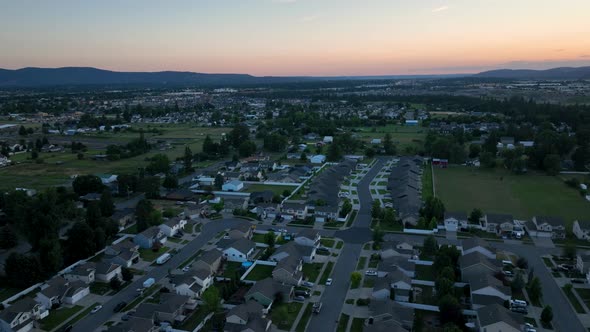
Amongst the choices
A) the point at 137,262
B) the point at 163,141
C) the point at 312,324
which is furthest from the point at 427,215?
the point at 163,141

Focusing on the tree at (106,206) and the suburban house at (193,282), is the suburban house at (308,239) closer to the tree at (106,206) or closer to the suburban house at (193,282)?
the suburban house at (193,282)

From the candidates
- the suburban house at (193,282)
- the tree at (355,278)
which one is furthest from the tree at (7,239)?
the tree at (355,278)

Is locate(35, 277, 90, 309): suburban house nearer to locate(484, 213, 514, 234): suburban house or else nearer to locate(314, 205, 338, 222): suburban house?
locate(314, 205, 338, 222): suburban house

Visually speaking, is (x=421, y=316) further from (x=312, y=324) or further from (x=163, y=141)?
(x=163, y=141)

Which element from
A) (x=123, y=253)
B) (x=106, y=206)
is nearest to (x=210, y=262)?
(x=123, y=253)

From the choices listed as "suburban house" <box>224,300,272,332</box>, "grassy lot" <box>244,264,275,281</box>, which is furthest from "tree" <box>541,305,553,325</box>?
"grassy lot" <box>244,264,275,281</box>

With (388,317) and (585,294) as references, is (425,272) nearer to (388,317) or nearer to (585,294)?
(388,317)
